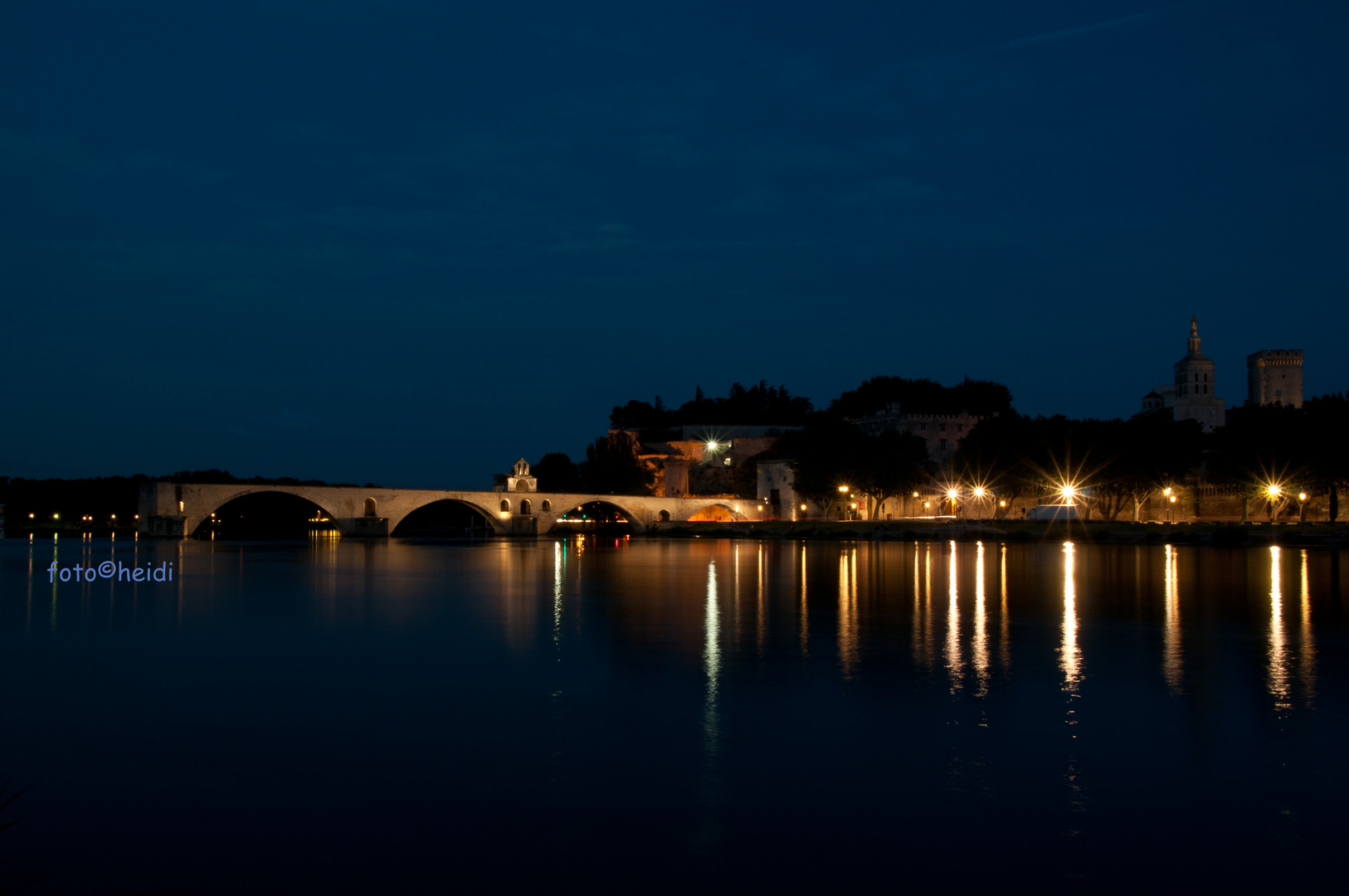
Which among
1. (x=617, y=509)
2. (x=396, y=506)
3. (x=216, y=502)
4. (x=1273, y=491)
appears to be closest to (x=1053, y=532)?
(x=1273, y=491)

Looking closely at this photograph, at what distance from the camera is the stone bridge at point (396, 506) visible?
193ft

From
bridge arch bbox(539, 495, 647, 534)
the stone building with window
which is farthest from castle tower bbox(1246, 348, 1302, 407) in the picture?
bridge arch bbox(539, 495, 647, 534)

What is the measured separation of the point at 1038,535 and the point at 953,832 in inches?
1938

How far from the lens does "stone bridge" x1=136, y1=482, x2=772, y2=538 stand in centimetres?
5875

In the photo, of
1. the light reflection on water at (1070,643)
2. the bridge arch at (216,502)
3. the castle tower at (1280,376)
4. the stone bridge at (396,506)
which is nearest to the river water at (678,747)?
the light reflection on water at (1070,643)

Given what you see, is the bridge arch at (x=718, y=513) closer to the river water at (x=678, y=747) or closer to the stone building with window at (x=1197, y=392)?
the stone building with window at (x=1197, y=392)

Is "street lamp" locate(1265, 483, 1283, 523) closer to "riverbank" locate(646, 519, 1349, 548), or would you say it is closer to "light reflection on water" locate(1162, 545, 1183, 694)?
"riverbank" locate(646, 519, 1349, 548)

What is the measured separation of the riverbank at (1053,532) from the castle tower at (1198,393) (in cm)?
3542

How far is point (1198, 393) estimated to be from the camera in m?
87.9

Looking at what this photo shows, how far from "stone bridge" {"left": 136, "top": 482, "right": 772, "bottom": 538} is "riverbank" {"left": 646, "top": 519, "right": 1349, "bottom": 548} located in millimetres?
8718

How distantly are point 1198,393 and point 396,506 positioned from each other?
6542 centimetres

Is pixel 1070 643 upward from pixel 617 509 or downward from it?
downward

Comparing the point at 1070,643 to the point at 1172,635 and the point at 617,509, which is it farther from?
the point at 617,509

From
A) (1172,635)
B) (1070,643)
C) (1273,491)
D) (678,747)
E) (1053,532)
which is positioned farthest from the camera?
(1053,532)
